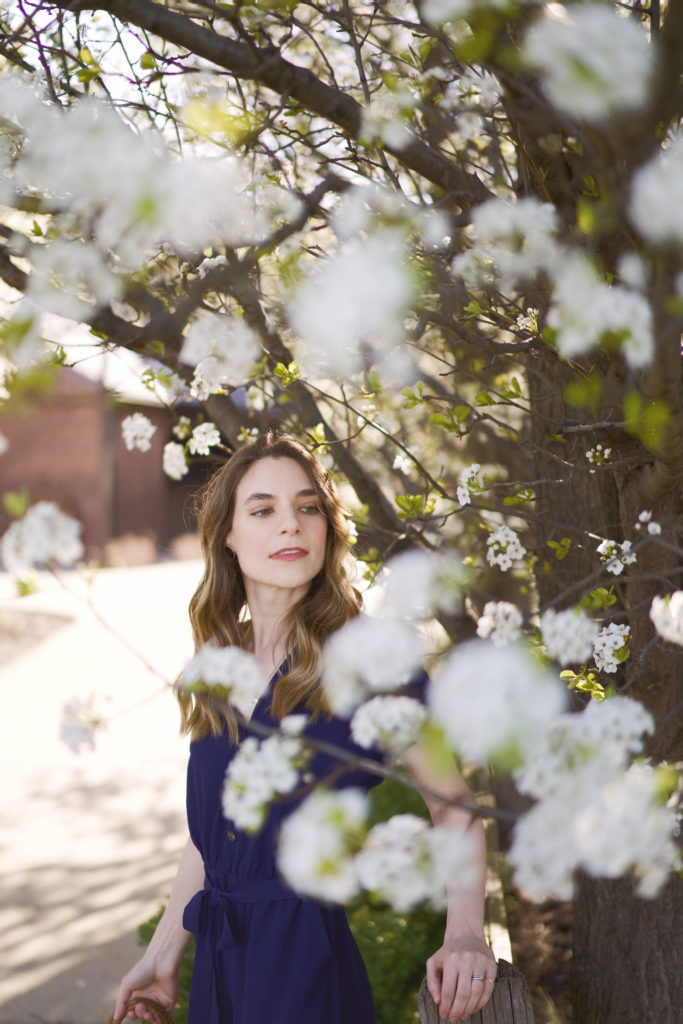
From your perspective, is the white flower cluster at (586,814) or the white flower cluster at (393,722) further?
the white flower cluster at (393,722)

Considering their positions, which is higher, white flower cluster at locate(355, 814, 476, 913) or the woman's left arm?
white flower cluster at locate(355, 814, 476, 913)

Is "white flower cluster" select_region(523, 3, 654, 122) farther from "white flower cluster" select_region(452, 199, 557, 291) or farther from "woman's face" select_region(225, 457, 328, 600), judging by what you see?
"woman's face" select_region(225, 457, 328, 600)

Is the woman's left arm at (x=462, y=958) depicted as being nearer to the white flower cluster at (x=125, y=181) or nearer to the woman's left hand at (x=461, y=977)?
the woman's left hand at (x=461, y=977)

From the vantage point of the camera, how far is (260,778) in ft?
3.40

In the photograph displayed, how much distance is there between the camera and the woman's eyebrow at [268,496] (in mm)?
2217

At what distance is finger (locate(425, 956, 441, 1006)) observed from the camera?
1.71m

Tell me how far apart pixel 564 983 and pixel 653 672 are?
1888 millimetres

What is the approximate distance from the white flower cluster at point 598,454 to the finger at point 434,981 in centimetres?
112

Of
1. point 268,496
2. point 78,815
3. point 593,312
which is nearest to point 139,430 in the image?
point 268,496

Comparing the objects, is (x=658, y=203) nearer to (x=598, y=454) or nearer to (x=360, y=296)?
(x=360, y=296)

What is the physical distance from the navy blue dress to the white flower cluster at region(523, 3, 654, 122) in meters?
1.49

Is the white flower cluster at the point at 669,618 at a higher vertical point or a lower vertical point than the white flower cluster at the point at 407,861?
higher

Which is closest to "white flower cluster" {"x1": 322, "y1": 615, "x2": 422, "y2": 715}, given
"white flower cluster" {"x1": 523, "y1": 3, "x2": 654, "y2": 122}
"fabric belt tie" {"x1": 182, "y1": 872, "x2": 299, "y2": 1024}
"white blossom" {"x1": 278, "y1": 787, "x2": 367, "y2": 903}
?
"white blossom" {"x1": 278, "y1": 787, "x2": 367, "y2": 903}

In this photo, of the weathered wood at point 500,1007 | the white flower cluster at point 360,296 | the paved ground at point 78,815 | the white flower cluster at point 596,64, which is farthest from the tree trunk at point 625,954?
the white flower cluster at point 596,64
